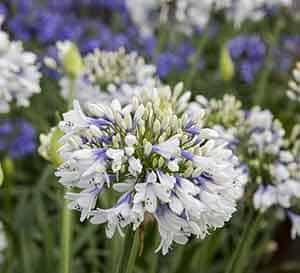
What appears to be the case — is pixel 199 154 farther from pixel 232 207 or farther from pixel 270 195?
pixel 270 195

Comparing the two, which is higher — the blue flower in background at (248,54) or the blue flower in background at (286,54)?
the blue flower in background at (286,54)

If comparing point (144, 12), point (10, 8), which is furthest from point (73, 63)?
point (10, 8)

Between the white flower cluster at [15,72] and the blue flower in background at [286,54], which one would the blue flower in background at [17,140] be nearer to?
the white flower cluster at [15,72]

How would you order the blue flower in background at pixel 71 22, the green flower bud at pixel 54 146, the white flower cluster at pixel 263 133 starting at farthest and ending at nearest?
the blue flower in background at pixel 71 22 < the white flower cluster at pixel 263 133 < the green flower bud at pixel 54 146

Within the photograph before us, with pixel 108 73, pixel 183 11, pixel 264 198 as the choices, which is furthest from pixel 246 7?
pixel 264 198

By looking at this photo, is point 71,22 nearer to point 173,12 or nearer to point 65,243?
point 173,12

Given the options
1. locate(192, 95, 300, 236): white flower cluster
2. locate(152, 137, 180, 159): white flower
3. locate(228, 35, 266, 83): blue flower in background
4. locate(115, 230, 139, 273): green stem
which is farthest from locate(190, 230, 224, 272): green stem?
locate(228, 35, 266, 83): blue flower in background

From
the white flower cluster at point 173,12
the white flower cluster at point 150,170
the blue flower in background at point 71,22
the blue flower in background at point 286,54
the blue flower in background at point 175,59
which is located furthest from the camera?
the blue flower in background at point 286,54

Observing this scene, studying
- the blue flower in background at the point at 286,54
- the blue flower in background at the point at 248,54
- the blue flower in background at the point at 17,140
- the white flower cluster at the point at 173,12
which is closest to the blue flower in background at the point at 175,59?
the white flower cluster at the point at 173,12
